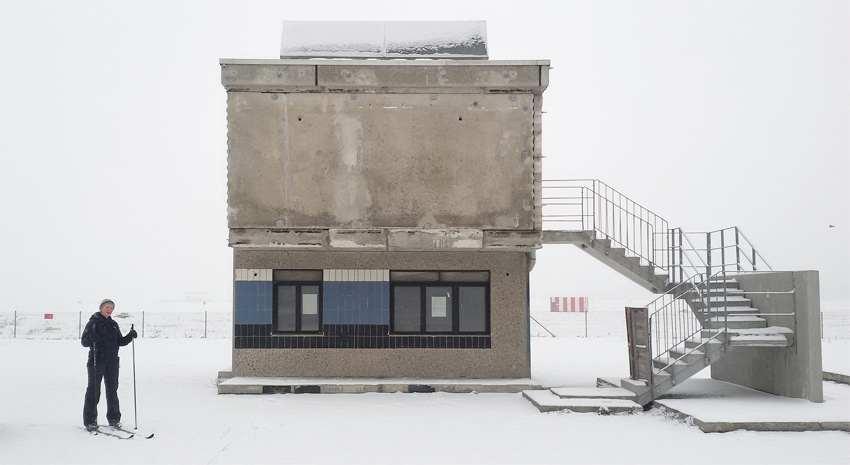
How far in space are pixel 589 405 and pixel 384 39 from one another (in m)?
9.04

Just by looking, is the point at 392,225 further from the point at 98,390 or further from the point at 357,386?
the point at 98,390

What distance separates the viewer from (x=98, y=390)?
979 centimetres

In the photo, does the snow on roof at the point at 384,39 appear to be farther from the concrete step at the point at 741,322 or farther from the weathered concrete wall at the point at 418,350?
the concrete step at the point at 741,322

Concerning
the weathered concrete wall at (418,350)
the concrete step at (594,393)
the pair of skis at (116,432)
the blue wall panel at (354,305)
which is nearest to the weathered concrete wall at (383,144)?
the weathered concrete wall at (418,350)

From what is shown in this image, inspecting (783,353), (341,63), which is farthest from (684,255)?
(341,63)

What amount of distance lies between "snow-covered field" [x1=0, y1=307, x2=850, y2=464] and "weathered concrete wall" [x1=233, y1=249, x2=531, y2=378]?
1.06 meters

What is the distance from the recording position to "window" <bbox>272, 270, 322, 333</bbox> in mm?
14656

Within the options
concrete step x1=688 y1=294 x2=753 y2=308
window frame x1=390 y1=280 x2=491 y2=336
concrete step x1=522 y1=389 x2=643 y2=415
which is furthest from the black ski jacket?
concrete step x1=688 y1=294 x2=753 y2=308

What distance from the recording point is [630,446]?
9117mm

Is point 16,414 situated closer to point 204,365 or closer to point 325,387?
point 325,387

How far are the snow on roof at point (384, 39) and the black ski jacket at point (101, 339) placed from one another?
7510 millimetres

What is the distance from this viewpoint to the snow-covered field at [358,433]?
28.0ft

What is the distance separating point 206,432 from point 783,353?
1016 cm

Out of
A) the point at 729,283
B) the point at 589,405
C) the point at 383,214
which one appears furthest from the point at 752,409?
the point at 383,214
